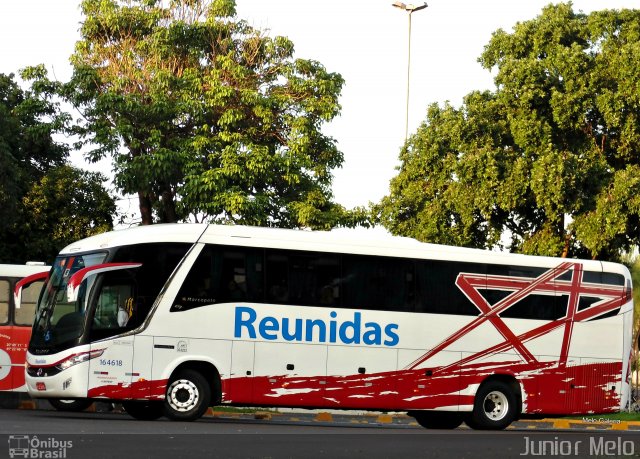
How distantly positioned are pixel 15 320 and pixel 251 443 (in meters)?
12.6

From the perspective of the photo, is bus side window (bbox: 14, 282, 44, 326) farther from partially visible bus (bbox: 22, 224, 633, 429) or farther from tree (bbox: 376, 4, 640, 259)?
tree (bbox: 376, 4, 640, 259)

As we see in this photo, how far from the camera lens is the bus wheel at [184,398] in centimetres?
2055

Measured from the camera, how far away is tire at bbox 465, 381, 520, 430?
22.9m

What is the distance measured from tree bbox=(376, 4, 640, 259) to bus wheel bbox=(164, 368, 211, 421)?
53.0 feet

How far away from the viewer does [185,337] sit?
20531 mm

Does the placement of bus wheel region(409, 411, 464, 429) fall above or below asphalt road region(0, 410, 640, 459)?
above

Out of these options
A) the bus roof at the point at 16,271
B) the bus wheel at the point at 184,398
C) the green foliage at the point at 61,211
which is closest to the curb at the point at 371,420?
the bus roof at the point at 16,271

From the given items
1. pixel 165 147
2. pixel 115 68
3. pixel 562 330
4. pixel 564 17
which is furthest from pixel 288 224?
pixel 562 330

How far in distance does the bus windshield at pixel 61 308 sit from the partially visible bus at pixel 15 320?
498cm

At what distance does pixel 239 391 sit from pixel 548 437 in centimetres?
509
